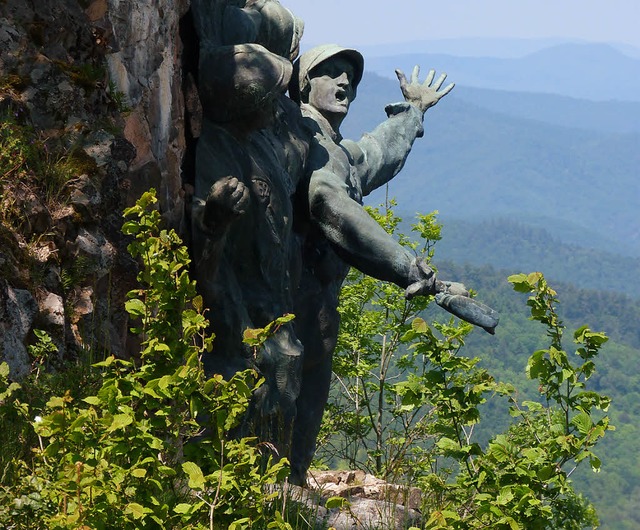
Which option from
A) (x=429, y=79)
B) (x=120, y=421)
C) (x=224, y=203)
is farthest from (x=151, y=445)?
(x=429, y=79)

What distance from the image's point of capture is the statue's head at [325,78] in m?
8.12

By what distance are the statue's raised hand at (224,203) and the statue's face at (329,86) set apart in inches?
62.5

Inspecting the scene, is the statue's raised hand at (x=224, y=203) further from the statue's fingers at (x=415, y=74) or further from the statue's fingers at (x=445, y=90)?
the statue's fingers at (x=415, y=74)

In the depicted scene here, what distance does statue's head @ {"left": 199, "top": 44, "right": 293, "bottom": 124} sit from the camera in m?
6.80

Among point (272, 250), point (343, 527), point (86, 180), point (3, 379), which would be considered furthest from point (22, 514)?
point (272, 250)

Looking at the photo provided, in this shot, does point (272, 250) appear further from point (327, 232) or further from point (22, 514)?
point (22, 514)

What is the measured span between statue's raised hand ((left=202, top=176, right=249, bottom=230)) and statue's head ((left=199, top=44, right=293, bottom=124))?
43 cm

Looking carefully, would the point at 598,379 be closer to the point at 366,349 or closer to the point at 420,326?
the point at 366,349

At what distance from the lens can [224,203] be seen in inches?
262

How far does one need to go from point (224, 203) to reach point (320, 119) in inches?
65.8

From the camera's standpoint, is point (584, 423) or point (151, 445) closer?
point (151, 445)

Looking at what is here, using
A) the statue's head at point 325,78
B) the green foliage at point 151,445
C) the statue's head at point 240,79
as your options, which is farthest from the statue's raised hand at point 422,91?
the green foliage at point 151,445

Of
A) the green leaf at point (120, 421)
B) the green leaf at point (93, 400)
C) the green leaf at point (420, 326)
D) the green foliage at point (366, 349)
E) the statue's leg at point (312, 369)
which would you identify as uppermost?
the green leaf at point (420, 326)

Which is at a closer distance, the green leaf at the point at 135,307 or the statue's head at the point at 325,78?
the green leaf at the point at 135,307
